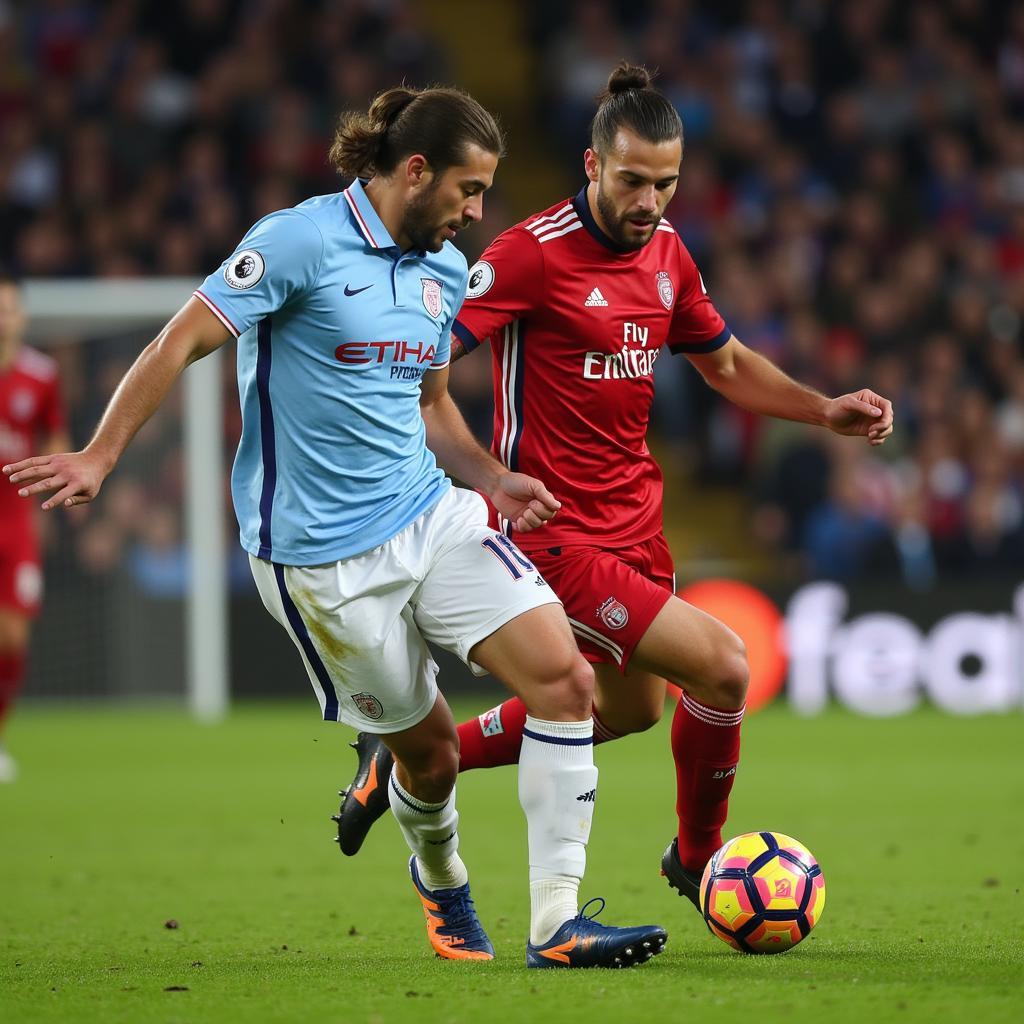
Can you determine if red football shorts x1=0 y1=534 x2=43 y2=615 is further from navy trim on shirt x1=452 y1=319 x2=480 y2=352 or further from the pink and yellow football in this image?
the pink and yellow football

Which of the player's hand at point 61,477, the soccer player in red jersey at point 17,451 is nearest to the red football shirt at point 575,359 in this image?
the player's hand at point 61,477

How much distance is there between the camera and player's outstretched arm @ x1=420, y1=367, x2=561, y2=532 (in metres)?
4.90

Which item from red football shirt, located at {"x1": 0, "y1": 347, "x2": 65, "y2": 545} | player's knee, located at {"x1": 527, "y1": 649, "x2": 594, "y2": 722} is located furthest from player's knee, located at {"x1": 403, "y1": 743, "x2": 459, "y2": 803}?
red football shirt, located at {"x1": 0, "y1": 347, "x2": 65, "y2": 545}

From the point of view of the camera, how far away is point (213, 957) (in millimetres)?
4973

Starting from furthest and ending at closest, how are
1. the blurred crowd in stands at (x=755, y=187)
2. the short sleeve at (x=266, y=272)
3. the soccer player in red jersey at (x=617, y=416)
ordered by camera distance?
the blurred crowd in stands at (x=755, y=187) → the soccer player in red jersey at (x=617, y=416) → the short sleeve at (x=266, y=272)

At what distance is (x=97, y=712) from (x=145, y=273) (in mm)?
3814

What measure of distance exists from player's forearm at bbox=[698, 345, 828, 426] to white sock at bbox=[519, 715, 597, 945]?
1.51 meters

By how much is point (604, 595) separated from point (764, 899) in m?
0.96

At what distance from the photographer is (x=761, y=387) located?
19.2ft

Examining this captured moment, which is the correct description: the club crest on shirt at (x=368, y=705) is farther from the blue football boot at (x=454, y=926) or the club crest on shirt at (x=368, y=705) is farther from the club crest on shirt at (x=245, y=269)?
the club crest on shirt at (x=245, y=269)

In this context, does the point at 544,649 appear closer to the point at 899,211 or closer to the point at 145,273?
the point at 145,273

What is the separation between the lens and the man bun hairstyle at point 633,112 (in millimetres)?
5199

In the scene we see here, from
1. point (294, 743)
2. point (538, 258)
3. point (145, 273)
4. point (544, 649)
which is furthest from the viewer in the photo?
point (145, 273)

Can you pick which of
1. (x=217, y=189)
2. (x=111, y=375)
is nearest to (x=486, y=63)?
(x=217, y=189)
